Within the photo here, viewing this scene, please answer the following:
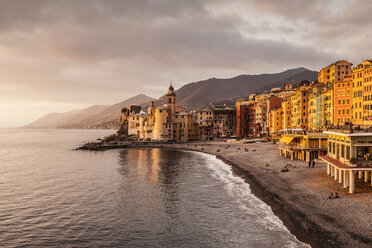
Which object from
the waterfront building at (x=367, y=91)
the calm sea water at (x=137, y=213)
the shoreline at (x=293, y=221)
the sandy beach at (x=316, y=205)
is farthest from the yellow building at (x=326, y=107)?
the shoreline at (x=293, y=221)

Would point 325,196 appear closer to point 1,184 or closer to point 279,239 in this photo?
point 279,239

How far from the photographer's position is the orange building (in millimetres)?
89125

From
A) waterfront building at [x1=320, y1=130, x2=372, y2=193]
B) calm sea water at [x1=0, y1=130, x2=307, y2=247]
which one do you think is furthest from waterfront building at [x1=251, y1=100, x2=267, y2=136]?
waterfront building at [x1=320, y1=130, x2=372, y2=193]

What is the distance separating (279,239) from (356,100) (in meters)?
69.7

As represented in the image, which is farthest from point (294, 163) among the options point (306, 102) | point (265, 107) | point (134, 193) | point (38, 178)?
point (265, 107)

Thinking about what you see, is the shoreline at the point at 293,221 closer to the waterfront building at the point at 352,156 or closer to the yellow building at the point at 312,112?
the waterfront building at the point at 352,156

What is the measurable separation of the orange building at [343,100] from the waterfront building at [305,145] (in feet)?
66.4

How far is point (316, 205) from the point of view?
39.5 m

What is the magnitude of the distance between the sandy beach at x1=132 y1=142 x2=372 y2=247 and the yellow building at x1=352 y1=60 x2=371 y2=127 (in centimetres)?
2851

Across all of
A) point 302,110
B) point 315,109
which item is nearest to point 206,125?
point 302,110

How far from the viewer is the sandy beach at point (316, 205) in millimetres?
30766

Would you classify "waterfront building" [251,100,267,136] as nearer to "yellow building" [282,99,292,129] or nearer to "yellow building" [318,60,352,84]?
"yellow building" [282,99,292,129]

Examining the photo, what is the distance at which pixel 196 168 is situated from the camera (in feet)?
277

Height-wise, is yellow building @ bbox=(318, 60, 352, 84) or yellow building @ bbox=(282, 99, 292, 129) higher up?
yellow building @ bbox=(318, 60, 352, 84)
